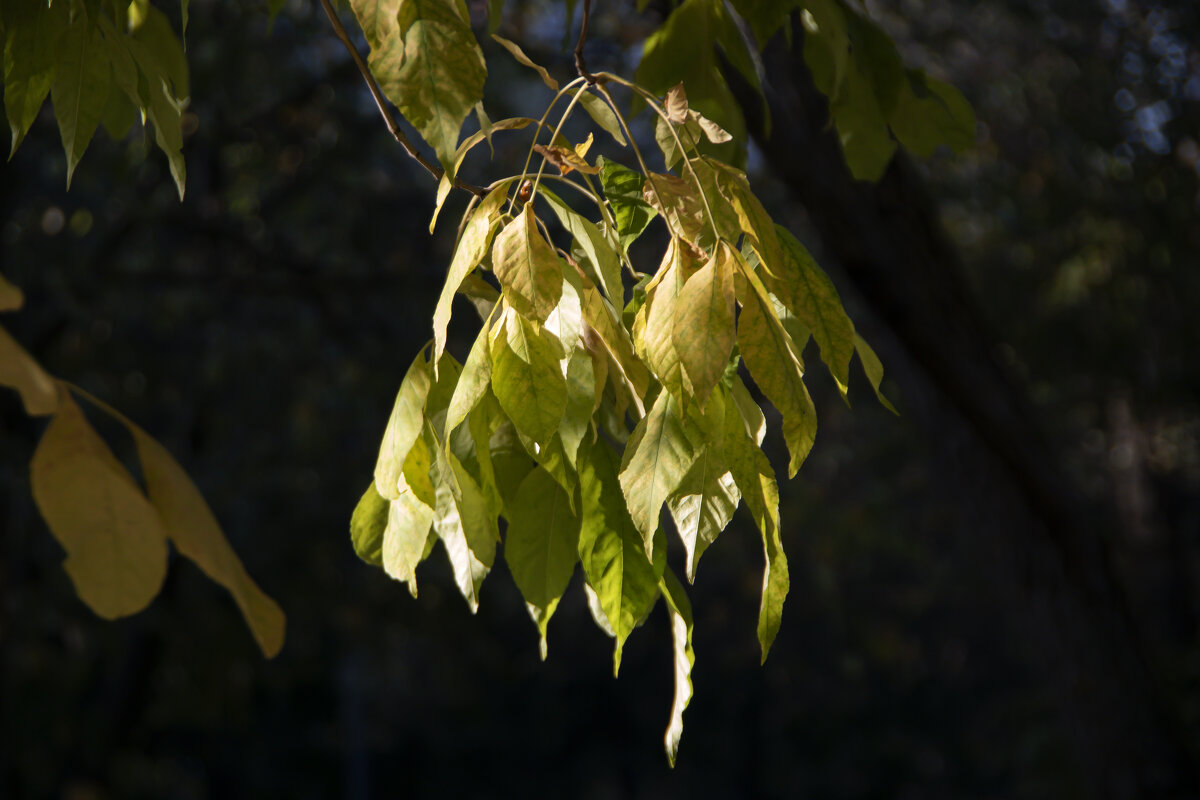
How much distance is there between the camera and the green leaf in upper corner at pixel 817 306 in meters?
0.51

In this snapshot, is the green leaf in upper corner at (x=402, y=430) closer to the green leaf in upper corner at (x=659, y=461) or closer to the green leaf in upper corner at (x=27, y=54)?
the green leaf in upper corner at (x=659, y=461)

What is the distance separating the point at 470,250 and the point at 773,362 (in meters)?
0.15

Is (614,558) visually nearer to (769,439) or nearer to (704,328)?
(704,328)

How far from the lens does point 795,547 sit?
15.2ft

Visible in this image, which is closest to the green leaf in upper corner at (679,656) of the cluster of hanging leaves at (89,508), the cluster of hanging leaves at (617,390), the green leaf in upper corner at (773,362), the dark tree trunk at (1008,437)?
the cluster of hanging leaves at (617,390)

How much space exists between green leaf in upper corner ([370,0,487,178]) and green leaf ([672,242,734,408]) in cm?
12

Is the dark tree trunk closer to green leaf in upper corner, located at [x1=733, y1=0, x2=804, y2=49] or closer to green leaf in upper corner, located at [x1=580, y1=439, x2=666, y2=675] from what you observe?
green leaf in upper corner, located at [x1=733, y1=0, x2=804, y2=49]

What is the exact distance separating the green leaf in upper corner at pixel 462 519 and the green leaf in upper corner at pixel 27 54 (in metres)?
0.36

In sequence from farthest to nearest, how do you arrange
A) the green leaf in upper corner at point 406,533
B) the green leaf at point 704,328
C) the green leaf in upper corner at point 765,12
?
1. the green leaf in upper corner at point 765,12
2. the green leaf in upper corner at point 406,533
3. the green leaf at point 704,328

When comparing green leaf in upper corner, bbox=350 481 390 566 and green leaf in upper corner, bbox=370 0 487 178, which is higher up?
green leaf in upper corner, bbox=370 0 487 178

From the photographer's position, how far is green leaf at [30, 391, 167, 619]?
534mm

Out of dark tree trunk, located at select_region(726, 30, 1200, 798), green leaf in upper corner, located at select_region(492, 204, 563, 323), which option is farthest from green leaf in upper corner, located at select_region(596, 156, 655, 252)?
dark tree trunk, located at select_region(726, 30, 1200, 798)

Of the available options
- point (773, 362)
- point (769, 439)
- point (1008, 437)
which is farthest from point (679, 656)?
point (769, 439)

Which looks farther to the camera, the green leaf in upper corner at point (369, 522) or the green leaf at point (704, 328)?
the green leaf in upper corner at point (369, 522)
